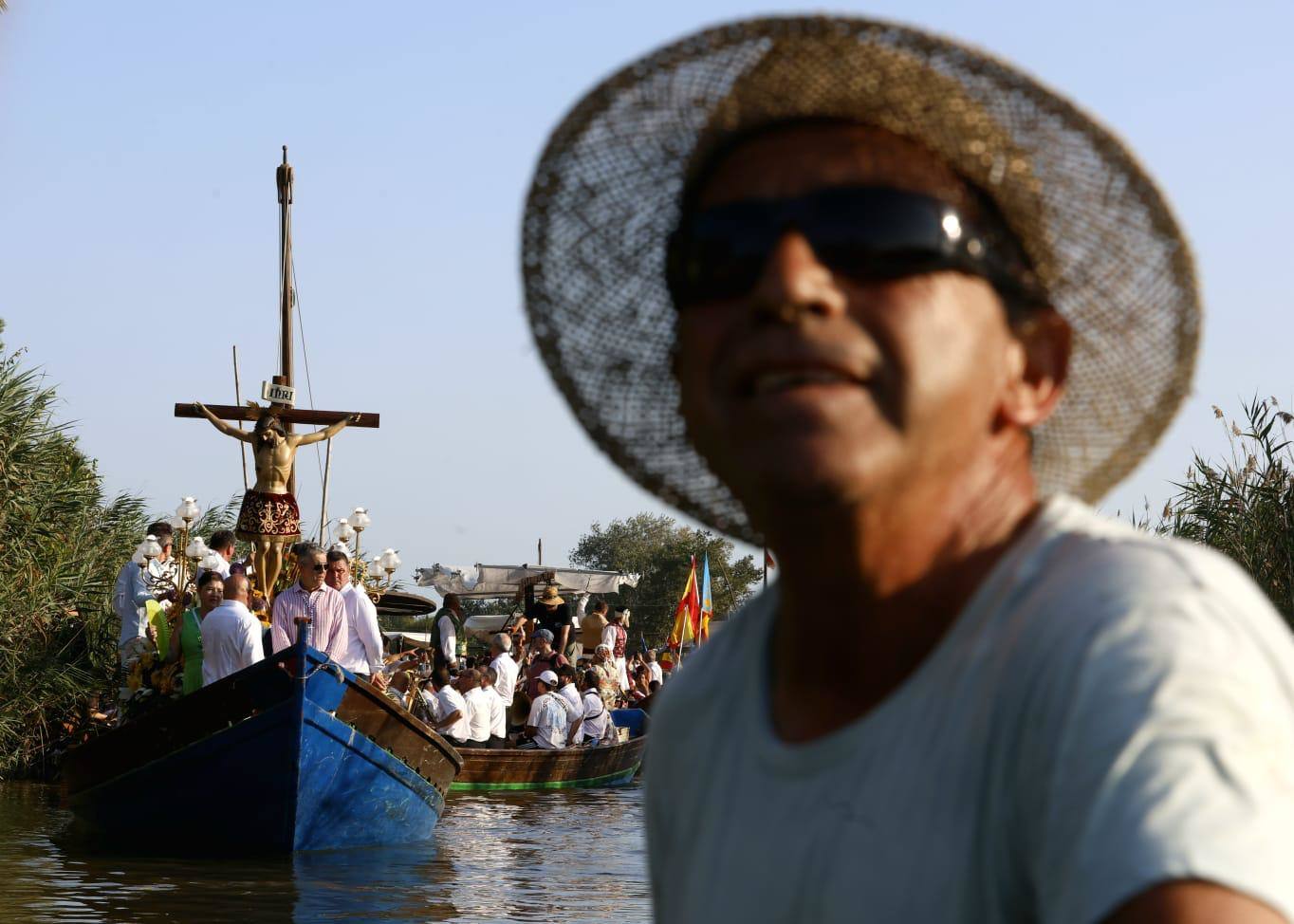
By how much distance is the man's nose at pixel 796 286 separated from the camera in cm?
132

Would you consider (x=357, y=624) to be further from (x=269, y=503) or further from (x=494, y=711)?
(x=494, y=711)

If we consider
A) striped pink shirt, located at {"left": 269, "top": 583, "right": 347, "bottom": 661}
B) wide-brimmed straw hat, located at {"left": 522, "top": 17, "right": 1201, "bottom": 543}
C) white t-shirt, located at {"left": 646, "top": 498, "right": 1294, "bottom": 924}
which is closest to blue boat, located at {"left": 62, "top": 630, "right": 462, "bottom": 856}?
striped pink shirt, located at {"left": 269, "top": 583, "right": 347, "bottom": 661}

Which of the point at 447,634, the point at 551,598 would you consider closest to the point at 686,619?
the point at 551,598

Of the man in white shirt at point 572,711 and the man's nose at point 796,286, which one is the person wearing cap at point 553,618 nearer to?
the man in white shirt at point 572,711

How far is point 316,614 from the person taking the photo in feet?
44.9

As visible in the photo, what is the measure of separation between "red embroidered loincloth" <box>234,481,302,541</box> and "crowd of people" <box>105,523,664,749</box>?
86 centimetres

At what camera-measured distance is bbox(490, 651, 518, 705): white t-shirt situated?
21272 mm

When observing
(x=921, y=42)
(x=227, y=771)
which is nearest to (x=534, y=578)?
(x=227, y=771)

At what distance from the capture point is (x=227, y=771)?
14.2 m

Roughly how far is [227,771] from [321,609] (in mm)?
1730

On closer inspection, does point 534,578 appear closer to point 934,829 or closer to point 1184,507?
point 1184,507

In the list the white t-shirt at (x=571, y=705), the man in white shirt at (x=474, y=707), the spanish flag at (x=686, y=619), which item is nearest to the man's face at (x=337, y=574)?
the man in white shirt at (x=474, y=707)

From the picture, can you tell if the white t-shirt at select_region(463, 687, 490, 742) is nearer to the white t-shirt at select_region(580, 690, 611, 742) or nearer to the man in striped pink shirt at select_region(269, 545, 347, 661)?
the white t-shirt at select_region(580, 690, 611, 742)

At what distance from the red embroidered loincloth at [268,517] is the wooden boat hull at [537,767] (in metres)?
4.09
